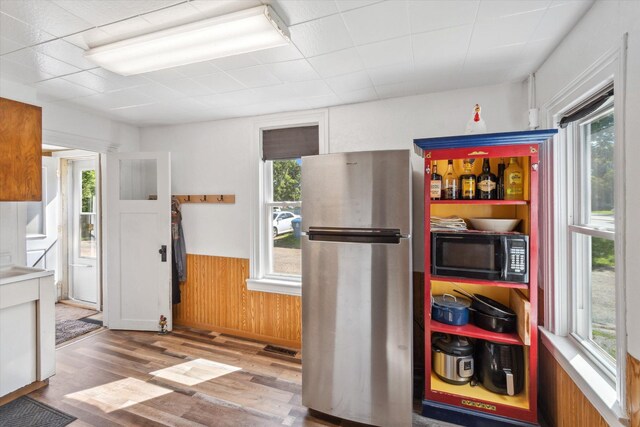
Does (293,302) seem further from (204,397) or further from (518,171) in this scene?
→ (518,171)

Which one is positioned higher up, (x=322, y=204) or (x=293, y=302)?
(x=322, y=204)

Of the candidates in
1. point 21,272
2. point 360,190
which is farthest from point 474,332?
point 21,272

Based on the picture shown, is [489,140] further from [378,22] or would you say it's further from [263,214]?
[263,214]

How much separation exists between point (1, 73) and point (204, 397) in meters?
2.90

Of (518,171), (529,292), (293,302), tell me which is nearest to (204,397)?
(293,302)

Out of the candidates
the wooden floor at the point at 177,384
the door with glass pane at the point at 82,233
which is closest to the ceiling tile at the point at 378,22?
the wooden floor at the point at 177,384

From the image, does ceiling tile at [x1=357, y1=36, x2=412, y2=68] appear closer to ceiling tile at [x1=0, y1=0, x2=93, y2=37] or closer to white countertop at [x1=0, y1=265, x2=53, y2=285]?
ceiling tile at [x1=0, y1=0, x2=93, y2=37]

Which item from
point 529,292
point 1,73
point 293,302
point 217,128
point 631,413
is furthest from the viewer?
point 217,128

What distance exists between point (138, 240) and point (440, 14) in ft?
11.7

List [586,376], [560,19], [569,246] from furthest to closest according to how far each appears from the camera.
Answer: [569,246], [560,19], [586,376]

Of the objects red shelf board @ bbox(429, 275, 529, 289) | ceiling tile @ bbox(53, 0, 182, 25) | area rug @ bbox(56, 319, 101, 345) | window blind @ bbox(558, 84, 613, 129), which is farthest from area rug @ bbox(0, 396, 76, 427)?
window blind @ bbox(558, 84, 613, 129)

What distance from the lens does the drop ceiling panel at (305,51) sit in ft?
4.71

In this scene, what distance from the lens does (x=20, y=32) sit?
163 cm

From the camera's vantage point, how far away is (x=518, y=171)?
194cm
